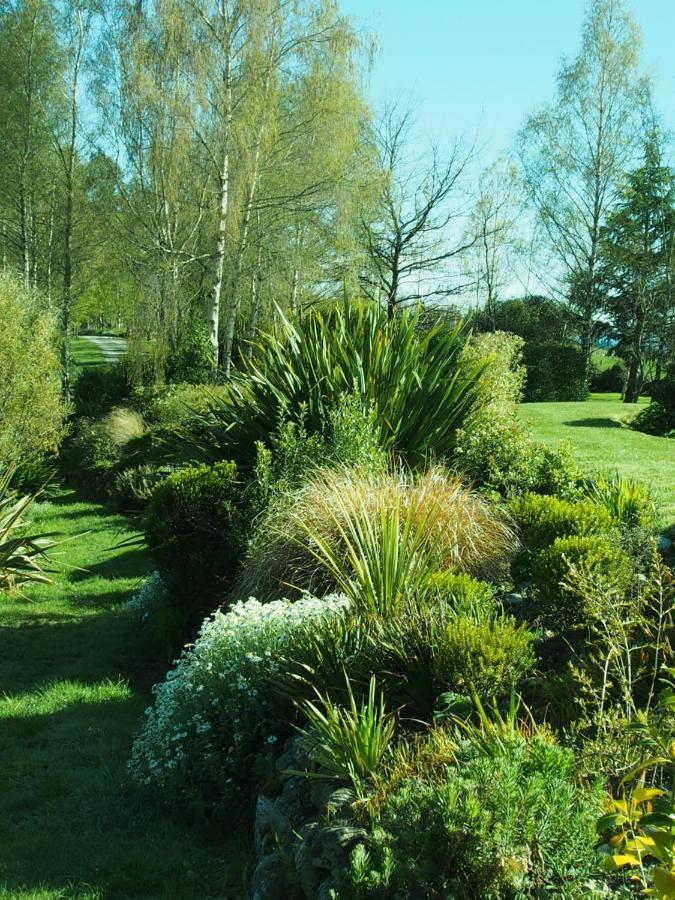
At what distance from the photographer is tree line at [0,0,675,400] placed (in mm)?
19828

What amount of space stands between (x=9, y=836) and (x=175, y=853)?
0.97 m

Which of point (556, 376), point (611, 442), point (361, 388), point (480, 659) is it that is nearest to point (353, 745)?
point (480, 659)

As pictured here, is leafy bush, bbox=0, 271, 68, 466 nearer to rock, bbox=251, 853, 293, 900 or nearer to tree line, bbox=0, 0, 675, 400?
tree line, bbox=0, 0, 675, 400

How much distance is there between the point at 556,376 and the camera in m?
Result: 25.2

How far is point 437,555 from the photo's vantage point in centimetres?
543

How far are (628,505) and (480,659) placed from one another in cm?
325

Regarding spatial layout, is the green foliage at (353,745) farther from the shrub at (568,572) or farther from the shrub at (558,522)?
the shrub at (558,522)

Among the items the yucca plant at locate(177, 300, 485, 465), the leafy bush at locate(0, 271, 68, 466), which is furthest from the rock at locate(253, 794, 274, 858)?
the leafy bush at locate(0, 271, 68, 466)

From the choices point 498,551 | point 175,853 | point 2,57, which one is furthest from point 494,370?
point 2,57

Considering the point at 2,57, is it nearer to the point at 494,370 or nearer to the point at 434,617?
the point at 494,370

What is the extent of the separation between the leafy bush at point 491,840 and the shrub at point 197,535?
13.3ft

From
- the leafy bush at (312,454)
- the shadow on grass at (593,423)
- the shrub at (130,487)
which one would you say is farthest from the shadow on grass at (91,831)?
the shadow on grass at (593,423)

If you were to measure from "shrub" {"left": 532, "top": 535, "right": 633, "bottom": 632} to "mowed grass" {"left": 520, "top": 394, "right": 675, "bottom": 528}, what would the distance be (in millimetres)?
2414

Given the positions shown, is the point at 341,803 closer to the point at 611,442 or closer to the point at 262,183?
the point at 611,442
